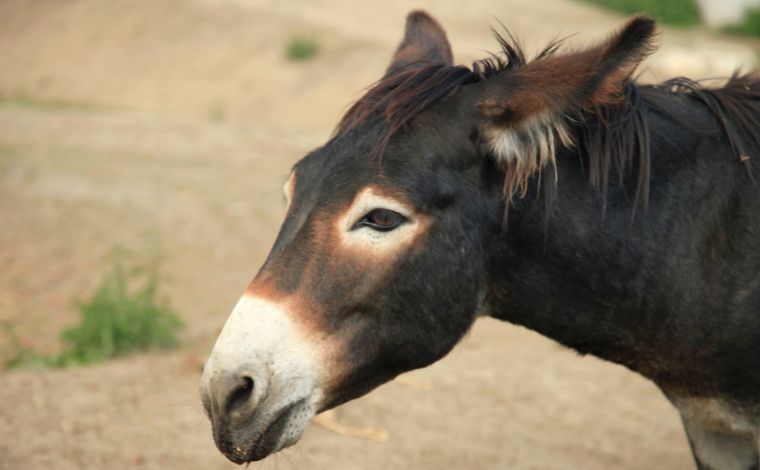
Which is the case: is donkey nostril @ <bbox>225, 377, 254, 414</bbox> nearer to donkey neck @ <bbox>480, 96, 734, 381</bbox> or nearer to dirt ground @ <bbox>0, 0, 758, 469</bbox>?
dirt ground @ <bbox>0, 0, 758, 469</bbox>

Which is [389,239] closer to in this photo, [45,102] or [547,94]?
[547,94]

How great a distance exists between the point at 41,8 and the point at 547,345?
18437 millimetres

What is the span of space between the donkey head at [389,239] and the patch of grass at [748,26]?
59.1ft

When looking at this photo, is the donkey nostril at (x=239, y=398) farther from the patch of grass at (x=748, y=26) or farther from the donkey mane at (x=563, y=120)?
the patch of grass at (x=748, y=26)

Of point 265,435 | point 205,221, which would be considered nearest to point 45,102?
point 205,221

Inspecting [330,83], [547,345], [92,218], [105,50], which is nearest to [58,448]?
[547,345]

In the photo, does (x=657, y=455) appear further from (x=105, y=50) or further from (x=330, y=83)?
(x=105, y=50)

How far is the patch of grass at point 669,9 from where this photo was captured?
2033 cm

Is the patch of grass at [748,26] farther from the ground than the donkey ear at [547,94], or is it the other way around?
the donkey ear at [547,94]

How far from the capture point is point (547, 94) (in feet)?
8.80

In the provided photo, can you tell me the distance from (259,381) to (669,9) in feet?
66.1

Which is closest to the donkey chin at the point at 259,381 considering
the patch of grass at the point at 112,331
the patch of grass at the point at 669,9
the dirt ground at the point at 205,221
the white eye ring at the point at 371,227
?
the white eye ring at the point at 371,227

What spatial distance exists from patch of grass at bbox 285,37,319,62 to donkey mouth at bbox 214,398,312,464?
46.5 feet

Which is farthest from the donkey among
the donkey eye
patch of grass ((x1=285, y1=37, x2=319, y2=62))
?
patch of grass ((x1=285, y1=37, x2=319, y2=62))
